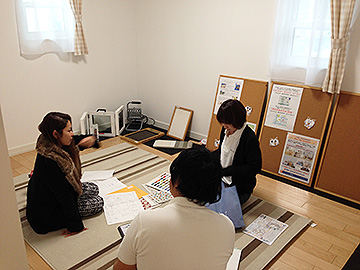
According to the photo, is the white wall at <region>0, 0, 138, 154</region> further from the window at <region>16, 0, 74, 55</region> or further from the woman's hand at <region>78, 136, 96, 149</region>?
the woman's hand at <region>78, 136, 96, 149</region>

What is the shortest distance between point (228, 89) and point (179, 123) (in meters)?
0.84

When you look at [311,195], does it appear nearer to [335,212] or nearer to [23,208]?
[335,212]

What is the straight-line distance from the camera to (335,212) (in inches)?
101

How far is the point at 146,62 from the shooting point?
4.36m

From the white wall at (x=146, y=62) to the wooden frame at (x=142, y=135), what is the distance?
0.99ft

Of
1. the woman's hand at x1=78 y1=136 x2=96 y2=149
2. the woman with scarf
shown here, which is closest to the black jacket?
the woman with scarf

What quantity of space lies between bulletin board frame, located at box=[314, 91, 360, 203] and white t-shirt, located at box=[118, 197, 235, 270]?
6.67ft

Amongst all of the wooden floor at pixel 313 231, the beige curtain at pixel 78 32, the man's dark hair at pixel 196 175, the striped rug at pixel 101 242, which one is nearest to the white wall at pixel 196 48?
the beige curtain at pixel 78 32

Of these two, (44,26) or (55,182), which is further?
(44,26)

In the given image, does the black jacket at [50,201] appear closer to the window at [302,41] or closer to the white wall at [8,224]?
the white wall at [8,224]

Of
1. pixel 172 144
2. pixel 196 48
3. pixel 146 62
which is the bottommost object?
pixel 172 144

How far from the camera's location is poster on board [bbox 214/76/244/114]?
11.3ft

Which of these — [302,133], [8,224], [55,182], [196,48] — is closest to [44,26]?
[196,48]

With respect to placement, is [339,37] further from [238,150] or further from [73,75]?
[73,75]
